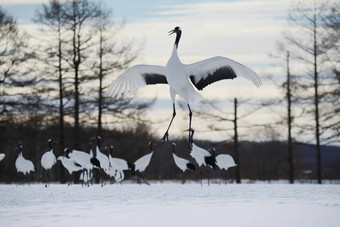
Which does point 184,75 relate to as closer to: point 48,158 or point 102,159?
point 102,159

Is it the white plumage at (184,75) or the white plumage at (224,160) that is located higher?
the white plumage at (184,75)

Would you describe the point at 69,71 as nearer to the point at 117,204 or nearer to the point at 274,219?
the point at 117,204

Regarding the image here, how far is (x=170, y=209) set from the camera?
9.63 m

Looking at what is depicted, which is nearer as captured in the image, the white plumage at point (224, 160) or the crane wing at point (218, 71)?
the crane wing at point (218, 71)

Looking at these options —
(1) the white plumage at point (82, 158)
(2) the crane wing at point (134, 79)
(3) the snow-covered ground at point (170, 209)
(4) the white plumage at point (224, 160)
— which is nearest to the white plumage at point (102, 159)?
(1) the white plumage at point (82, 158)

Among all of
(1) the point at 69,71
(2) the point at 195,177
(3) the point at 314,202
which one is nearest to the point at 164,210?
(3) the point at 314,202

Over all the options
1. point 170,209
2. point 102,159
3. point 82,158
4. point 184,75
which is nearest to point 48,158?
point 82,158

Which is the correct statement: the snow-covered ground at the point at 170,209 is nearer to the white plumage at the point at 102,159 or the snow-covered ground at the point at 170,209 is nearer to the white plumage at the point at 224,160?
the white plumage at the point at 102,159

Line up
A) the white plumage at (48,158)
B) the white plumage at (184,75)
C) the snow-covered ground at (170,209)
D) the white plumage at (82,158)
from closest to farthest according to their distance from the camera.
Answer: the snow-covered ground at (170,209)
the white plumage at (184,75)
the white plumage at (82,158)
the white plumage at (48,158)

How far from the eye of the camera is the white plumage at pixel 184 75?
39.5ft

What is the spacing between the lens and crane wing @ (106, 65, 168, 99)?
1317 cm

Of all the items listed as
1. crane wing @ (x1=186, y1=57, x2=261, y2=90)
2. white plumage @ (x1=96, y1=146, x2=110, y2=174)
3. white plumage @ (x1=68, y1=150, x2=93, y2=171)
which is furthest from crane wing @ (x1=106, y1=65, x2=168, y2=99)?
white plumage @ (x1=96, y1=146, x2=110, y2=174)

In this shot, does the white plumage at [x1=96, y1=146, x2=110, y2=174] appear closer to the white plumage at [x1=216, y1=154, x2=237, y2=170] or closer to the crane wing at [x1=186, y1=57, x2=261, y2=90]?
the white plumage at [x1=216, y1=154, x2=237, y2=170]

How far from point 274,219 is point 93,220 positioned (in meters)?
2.46
